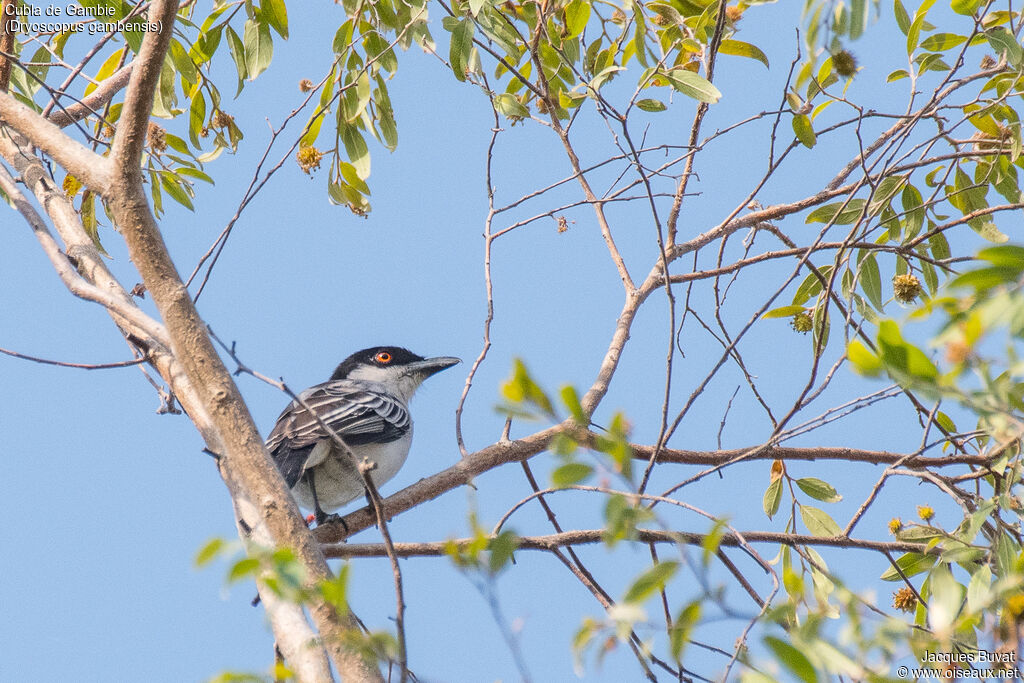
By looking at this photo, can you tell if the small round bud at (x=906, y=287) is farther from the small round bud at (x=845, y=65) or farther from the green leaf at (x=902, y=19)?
the small round bud at (x=845, y=65)

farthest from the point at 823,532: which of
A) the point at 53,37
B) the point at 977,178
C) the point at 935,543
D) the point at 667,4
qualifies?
the point at 53,37

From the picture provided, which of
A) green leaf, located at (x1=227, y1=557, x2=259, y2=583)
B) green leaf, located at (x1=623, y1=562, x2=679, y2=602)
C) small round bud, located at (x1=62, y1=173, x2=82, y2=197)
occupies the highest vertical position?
small round bud, located at (x1=62, y1=173, x2=82, y2=197)

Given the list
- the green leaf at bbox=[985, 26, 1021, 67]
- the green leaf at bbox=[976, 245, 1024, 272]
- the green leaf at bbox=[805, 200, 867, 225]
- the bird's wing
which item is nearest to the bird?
the bird's wing

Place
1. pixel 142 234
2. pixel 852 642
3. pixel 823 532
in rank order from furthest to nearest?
pixel 823 532 < pixel 142 234 < pixel 852 642

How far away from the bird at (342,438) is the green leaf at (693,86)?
287 centimetres

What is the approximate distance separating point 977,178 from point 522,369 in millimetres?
4468

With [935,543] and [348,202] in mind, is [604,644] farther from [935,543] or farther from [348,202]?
[348,202]

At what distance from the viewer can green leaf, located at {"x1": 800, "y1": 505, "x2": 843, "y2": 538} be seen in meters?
4.96

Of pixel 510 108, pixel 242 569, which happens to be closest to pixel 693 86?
pixel 510 108

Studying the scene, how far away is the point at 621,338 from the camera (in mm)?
5438

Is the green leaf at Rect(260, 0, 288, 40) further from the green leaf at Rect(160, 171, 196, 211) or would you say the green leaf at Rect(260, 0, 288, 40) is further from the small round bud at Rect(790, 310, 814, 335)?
the small round bud at Rect(790, 310, 814, 335)

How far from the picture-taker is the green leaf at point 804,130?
14.0 ft

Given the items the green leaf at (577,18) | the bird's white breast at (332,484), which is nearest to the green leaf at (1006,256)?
the green leaf at (577,18)

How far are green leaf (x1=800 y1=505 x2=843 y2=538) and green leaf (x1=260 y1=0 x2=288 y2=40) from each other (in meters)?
3.86
